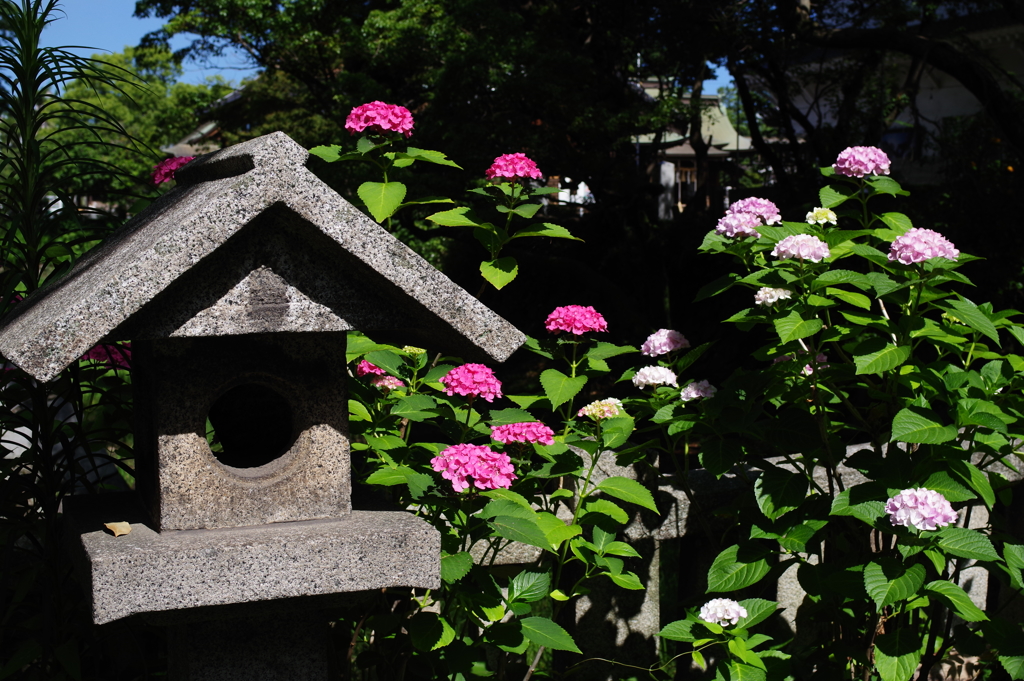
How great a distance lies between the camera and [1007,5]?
23.8 ft

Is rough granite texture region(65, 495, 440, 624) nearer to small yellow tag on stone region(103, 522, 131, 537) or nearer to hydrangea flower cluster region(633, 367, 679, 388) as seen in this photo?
small yellow tag on stone region(103, 522, 131, 537)

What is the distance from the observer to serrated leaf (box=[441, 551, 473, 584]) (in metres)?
1.83

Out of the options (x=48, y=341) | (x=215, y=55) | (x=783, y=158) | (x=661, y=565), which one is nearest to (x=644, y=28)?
(x=783, y=158)

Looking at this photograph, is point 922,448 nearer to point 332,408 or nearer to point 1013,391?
point 1013,391

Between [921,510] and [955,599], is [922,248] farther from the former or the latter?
[955,599]

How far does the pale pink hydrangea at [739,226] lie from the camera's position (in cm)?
226

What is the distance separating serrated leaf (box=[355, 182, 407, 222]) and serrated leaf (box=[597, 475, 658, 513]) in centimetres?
90

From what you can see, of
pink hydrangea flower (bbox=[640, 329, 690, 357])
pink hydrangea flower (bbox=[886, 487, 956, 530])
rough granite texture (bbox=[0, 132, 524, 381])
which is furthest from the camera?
pink hydrangea flower (bbox=[640, 329, 690, 357])

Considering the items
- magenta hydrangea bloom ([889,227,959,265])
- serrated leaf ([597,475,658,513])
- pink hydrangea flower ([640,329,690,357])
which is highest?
magenta hydrangea bloom ([889,227,959,265])

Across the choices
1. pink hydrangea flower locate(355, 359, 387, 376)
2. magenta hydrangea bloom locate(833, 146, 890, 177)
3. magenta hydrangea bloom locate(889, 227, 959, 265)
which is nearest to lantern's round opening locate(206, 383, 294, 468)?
pink hydrangea flower locate(355, 359, 387, 376)

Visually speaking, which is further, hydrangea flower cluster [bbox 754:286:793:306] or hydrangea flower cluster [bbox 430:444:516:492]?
hydrangea flower cluster [bbox 754:286:793:306]

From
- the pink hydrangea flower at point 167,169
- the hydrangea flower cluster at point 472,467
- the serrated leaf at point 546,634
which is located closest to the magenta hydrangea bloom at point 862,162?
the hydrangea flower cluster at point 472,467

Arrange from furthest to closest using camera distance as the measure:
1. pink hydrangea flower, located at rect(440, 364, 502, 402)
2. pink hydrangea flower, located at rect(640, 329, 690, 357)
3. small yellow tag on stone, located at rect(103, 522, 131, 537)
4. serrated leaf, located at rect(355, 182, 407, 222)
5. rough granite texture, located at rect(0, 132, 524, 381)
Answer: pink hydrangea flower, located at rect(640, 329, 690, 357)
serrated leaf, located at rect(355, 182, 407, 222)
pink hydrangea flower, located at rect(440, 364, 502, 402)
small yellow tag on stone, located at rect(103, 522, 131, 537)
rough granite texture, located at rect(0, 132, 524, 381)

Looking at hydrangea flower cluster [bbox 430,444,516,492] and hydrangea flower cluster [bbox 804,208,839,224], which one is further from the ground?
hydrangea flower cluster [bbox 804,208,839,224]
